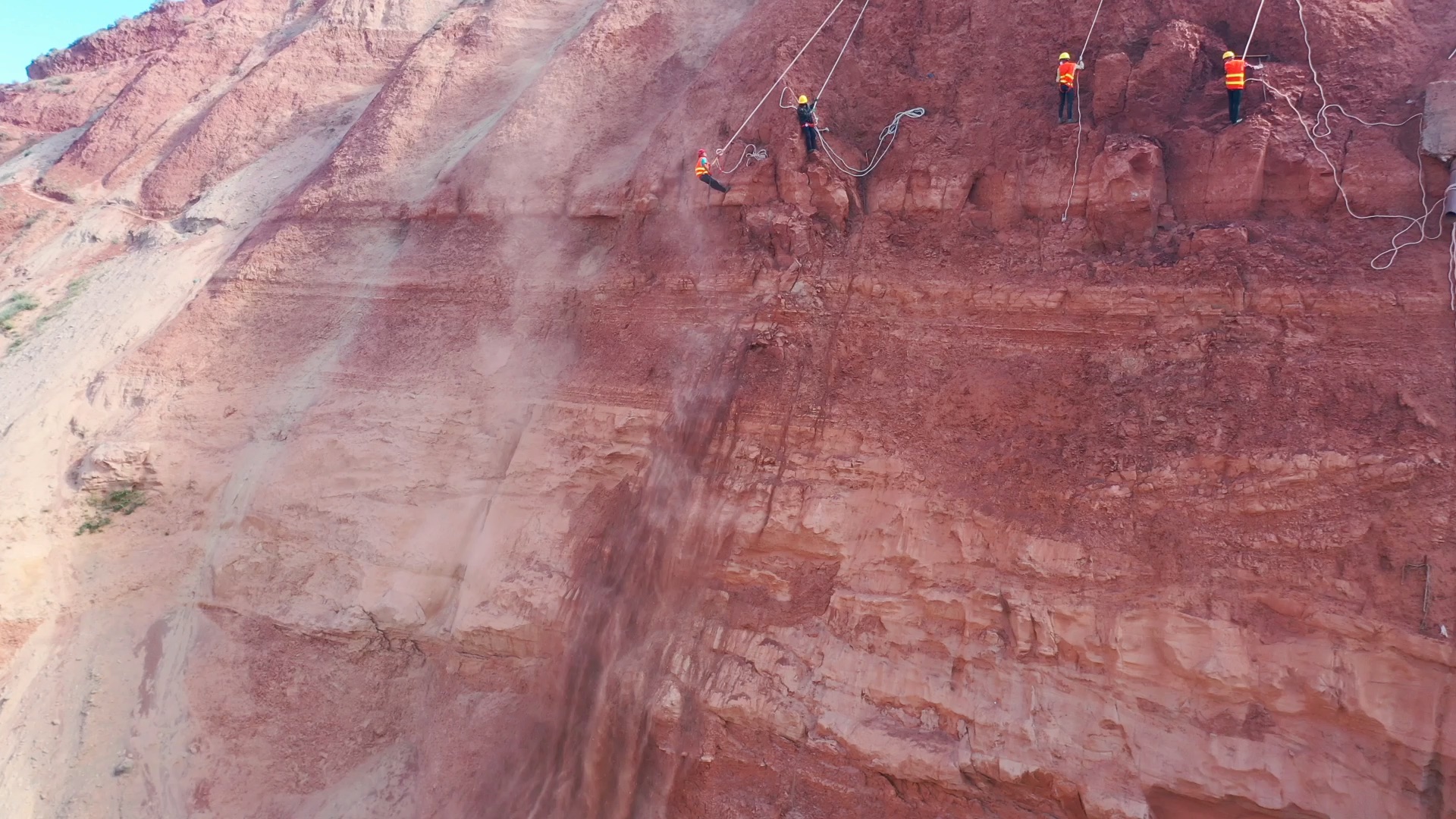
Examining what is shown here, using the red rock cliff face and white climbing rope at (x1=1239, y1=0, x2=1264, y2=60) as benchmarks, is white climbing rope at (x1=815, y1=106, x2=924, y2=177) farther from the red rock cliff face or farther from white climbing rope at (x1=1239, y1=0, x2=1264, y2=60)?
white climbing rope at (x1=1239, y1=0, x2=1264, y2=60)

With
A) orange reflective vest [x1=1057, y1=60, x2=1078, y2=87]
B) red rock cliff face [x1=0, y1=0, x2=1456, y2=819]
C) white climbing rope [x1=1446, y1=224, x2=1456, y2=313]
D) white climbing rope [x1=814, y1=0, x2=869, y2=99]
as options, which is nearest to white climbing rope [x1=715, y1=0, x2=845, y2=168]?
red rock cliff face [x1=0, y1=0, x2=1456, y2=819]

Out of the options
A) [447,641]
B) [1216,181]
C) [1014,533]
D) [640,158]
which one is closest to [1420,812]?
[1014,533]

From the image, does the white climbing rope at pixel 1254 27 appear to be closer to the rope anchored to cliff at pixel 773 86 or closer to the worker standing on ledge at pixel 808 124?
the worker standing on ledge at pixel 808 124

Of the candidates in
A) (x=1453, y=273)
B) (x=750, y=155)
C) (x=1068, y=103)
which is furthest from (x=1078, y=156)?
(x=750, y=155)

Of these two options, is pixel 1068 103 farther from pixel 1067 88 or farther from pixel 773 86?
pixel 773 86

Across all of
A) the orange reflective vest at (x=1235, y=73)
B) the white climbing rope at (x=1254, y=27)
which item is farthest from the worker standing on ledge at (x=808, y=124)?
the white climbing rope at (x=1254, y=27)

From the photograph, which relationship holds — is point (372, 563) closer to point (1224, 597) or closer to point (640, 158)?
point (640, 158)
